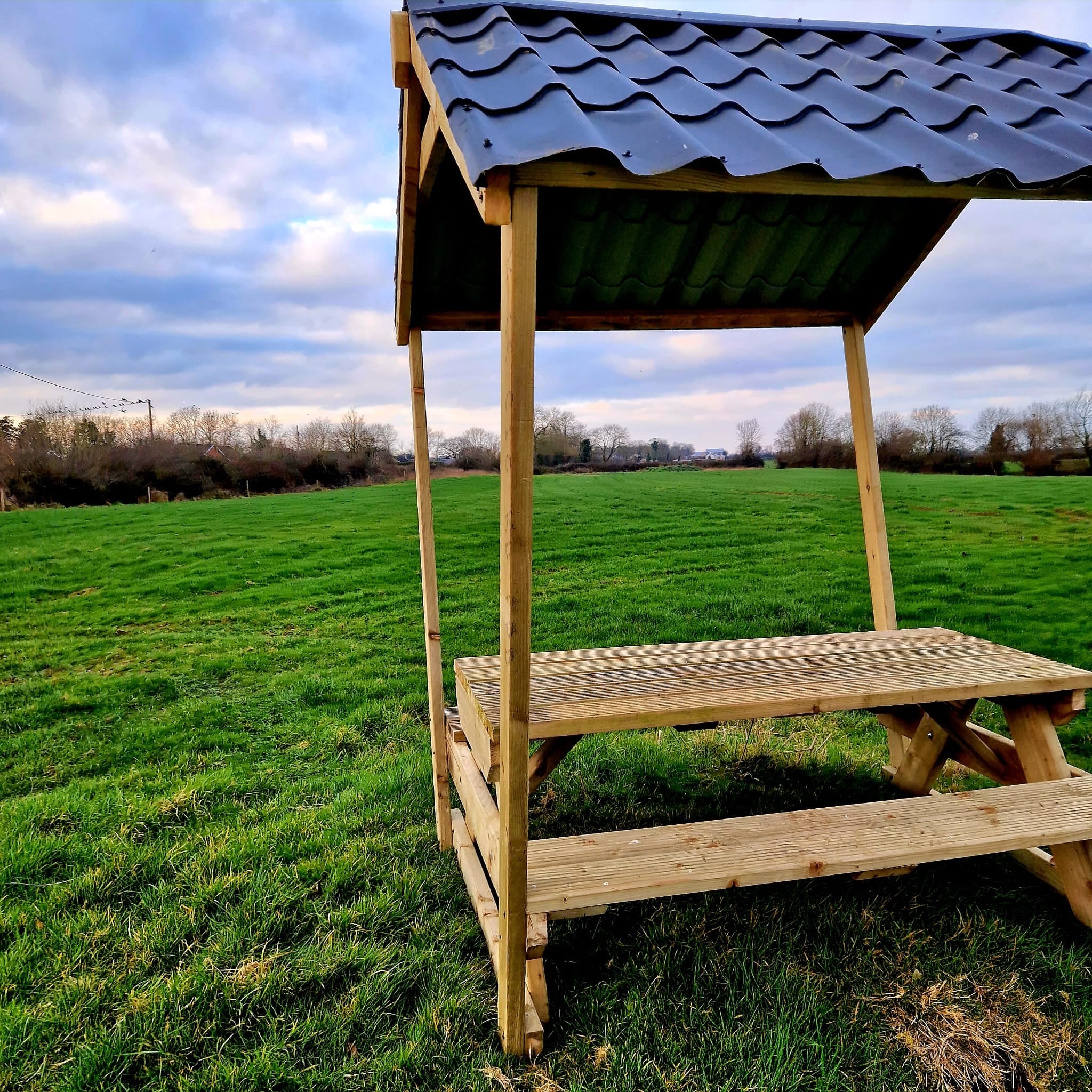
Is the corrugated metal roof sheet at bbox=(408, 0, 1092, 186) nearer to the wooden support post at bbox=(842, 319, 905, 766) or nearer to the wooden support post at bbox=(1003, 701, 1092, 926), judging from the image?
the wooden support post at bbox=(842, 319, 905, 766)

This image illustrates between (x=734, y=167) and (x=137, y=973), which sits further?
(x=137, y=973)

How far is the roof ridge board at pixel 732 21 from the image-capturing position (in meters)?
2.30

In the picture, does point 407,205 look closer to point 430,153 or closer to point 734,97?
point 430,153

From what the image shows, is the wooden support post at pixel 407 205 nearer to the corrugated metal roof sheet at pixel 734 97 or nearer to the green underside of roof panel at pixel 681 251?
the green underside of roof panel at pixel 681 251

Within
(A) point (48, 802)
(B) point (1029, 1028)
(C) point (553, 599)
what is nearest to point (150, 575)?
(C) point (553, 599)

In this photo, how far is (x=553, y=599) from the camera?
27.6 ft

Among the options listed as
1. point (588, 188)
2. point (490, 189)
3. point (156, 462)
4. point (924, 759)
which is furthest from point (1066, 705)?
point (156, 462)

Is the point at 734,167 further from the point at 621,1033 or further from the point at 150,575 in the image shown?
the point at 150,575

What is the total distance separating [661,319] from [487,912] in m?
2.86

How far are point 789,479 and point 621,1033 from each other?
1481cm

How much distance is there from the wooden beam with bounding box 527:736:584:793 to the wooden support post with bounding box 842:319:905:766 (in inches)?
81.5

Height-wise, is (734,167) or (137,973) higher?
(734,167)

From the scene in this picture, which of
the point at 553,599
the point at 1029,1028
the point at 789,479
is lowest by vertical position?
the point at 1029,1028

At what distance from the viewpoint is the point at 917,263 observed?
11.6 feet
